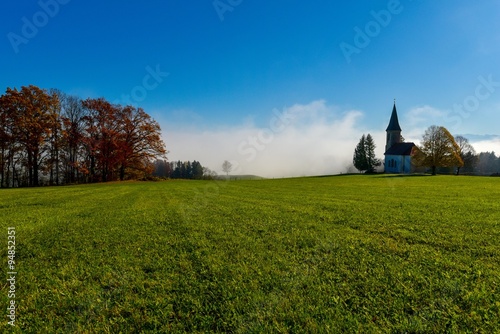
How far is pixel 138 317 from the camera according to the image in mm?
3385

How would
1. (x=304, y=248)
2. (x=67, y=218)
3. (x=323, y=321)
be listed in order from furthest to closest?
(x=67, y=218) → (x=304, y=248) → (x=323, y=321)

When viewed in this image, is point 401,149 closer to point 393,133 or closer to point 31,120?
point 393,133

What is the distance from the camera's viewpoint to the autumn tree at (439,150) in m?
50.3

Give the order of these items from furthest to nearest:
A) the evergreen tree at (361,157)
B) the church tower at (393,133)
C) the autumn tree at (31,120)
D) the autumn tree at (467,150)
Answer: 1. the church tower at (393,133)
2. the evergreen tree at (361,157)
3. the autumn tree at (467,150)
4. the autumn tree at (31,120)

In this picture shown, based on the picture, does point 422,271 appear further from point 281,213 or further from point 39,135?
point 39,135

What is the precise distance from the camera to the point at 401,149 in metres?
80.4

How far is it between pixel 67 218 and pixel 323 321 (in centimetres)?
1053

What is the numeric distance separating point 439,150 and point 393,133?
133 feet

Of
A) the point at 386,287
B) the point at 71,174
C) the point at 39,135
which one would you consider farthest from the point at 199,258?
the point at 71,174

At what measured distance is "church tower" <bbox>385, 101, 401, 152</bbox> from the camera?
291ft

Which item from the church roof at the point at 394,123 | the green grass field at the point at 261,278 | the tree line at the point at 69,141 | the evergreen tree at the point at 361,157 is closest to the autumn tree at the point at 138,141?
the tree line at the point at 69,141

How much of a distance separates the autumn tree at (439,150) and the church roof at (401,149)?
27185 millimetres

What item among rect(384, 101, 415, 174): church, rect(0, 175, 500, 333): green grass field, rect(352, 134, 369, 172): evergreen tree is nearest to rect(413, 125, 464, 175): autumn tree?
rect(384, 101, 415, 174): church

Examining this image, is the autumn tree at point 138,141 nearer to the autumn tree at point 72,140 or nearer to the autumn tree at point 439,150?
the autumn tree at point 72,140
